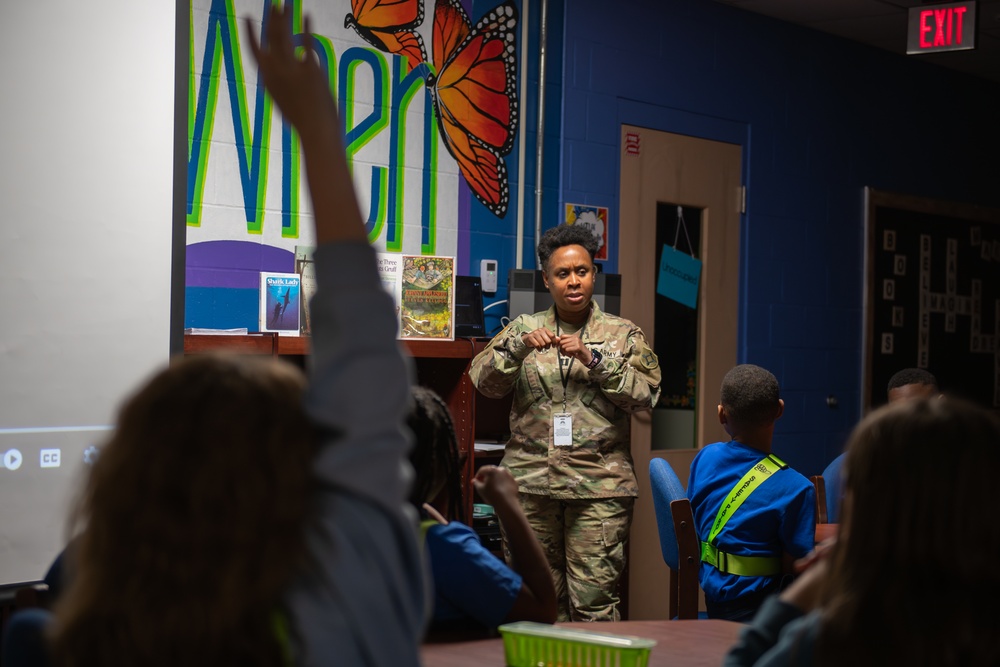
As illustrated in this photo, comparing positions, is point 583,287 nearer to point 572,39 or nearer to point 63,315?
Answer: point 572,39

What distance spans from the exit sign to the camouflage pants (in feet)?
7.38

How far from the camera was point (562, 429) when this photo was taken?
3504 millimetres

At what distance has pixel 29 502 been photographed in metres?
2.43

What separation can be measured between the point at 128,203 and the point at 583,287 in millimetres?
1591

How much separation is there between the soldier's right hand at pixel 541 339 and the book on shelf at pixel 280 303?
77cm

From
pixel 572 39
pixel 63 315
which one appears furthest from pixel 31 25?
pixel 572 39

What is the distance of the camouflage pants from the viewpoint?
3396mm

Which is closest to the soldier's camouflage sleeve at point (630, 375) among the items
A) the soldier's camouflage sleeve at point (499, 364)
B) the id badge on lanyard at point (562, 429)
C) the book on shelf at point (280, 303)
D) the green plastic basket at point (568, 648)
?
the id badge on lanyard at point (562, 429)

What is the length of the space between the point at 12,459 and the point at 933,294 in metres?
5.26

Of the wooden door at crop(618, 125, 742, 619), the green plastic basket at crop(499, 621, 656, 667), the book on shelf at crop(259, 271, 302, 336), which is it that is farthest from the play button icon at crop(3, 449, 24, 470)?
the wooden door at crop(618, 125, 742, 619)

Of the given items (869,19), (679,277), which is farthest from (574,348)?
(869,19)

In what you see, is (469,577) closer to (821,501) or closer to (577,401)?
(577,401)

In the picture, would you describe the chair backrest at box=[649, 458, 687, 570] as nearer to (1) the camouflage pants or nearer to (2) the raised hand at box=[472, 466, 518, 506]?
(1) the camouflage pants

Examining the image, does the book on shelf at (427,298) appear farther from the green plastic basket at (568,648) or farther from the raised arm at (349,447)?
the raised arm at (349,447)
